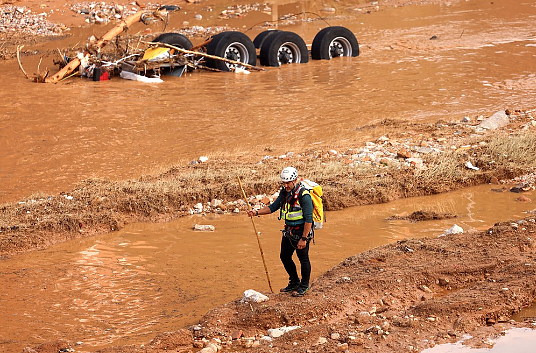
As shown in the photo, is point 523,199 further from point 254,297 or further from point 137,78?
point 137,78

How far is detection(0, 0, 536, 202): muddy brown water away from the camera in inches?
518

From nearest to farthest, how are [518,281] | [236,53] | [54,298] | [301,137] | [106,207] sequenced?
[518,281] → [54,298] → [106,207] → [301,137] → [236,53]

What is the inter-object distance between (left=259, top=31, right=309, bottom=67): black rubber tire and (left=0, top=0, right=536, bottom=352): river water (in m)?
0.38

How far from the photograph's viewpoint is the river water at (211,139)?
24.3 ft

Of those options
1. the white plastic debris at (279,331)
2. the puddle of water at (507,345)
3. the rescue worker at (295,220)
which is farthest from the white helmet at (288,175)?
the puddle of water at (507,345)

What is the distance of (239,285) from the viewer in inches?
301

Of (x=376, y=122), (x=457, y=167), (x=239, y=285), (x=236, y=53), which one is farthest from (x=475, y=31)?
(x=239, y=285)

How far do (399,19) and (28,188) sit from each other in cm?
1862

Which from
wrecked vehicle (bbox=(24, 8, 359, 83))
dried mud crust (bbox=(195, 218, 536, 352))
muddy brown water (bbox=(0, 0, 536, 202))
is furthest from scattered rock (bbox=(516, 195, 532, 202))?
wrecked vehicle (bbox=(24, 8, 359, 83))

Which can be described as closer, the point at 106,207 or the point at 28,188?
the point at 106,207

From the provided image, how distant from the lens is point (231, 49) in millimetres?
19375

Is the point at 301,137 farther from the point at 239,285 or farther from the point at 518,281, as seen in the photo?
the point at 518,281

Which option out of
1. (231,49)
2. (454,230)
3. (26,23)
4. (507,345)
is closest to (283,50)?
(231,49)

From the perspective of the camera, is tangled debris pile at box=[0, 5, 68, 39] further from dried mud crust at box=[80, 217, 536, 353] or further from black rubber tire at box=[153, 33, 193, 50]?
dried mud crust at box=[80, 217, 536, 353]
